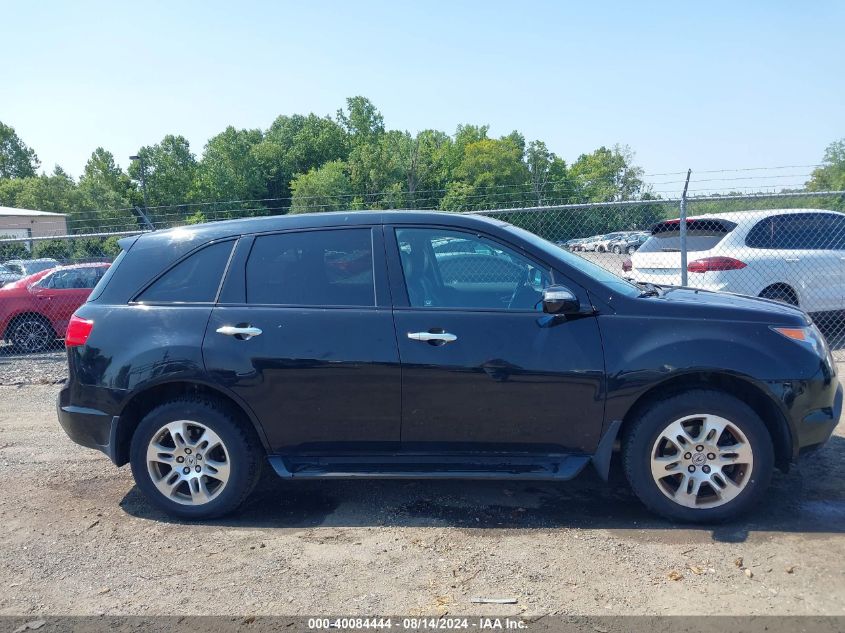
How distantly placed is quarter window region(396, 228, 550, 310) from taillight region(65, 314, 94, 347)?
201cm

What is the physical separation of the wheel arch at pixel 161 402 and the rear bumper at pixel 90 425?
0.03m

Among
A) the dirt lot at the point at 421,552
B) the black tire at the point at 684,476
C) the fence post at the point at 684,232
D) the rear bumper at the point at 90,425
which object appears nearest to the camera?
the dirt lot at the point at 421,552

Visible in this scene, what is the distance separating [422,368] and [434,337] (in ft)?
0.63

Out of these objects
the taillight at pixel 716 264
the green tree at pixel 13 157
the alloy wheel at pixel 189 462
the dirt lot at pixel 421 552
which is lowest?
the dirt lot at pixel 421 552

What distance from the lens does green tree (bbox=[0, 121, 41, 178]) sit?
93625mm

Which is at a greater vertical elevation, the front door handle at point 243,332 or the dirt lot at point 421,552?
the front door handle at point 243,332

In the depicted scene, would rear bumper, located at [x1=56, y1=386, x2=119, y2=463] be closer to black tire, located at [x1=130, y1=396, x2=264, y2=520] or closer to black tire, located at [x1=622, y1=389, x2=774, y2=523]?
black tire, located at [x1=130, y1=396, x2=264, y2=520]

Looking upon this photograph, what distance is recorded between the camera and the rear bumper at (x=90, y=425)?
426 cm

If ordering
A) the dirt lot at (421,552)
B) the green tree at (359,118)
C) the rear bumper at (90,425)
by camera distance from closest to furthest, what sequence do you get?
the dirt lot at (421,552)
the rear bumper at (90,425)
the green tree at (359,118)

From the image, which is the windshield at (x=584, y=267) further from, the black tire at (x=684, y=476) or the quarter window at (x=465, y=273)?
the black tire at (x=684, y=476)

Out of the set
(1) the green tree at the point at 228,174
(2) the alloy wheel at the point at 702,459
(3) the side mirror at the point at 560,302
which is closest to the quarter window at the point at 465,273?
(3) the side mirror at the point at 560,302

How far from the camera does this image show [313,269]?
169 inches

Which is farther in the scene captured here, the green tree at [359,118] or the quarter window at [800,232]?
the green tree at [359,118]

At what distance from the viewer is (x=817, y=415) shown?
3895mm
